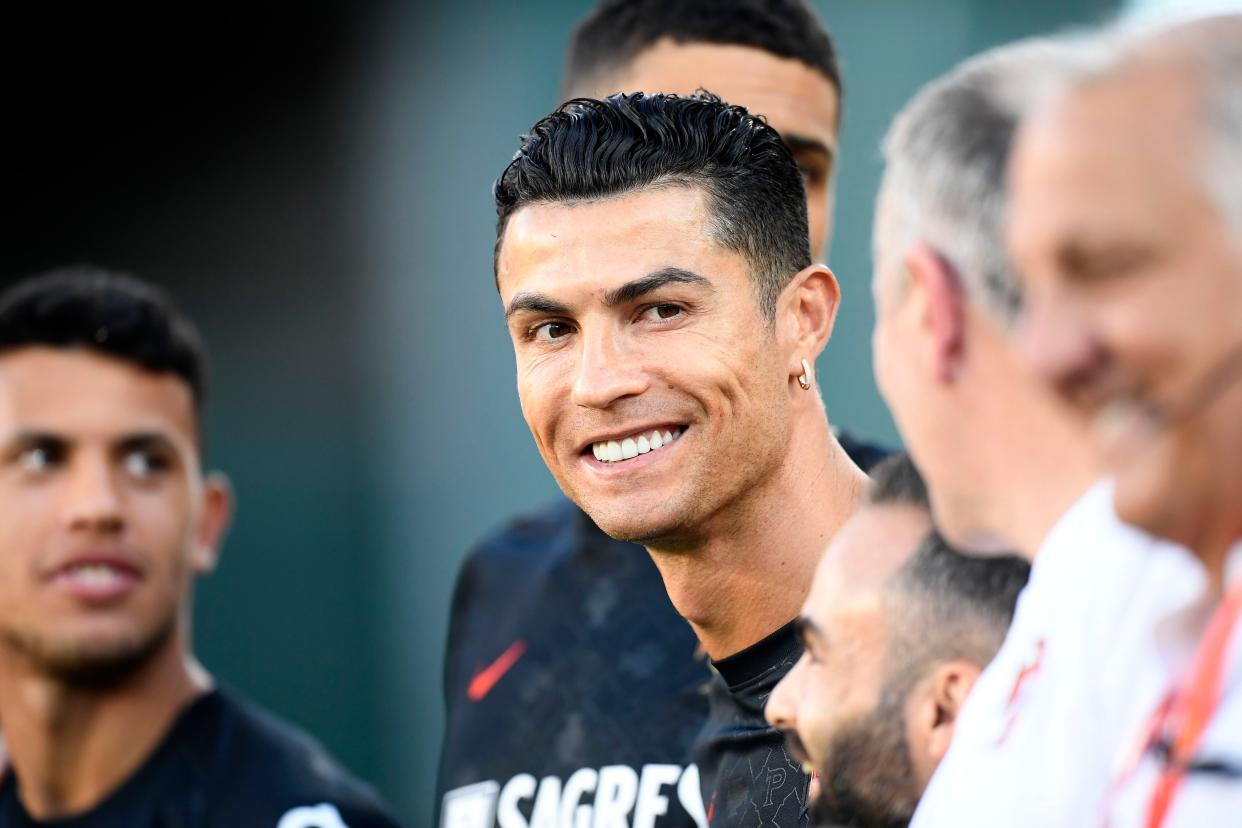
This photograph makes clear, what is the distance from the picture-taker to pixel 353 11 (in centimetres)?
653

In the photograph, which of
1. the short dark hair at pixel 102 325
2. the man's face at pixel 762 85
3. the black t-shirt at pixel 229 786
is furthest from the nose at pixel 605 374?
the short dark hair at pixel 102 325

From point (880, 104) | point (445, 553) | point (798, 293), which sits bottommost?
point (445, 553)

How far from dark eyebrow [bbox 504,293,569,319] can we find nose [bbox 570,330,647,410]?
0.05m

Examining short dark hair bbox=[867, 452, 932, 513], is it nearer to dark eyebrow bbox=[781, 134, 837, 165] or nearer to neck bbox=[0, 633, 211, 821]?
dark eyebrow bbox=[781, 134, 837, 165]

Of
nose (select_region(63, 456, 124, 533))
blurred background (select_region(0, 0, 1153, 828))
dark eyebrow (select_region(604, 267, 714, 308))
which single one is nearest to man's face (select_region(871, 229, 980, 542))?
dark eyebrow (select_region(604, 267, 714, 308))

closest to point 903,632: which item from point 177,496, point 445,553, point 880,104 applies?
point 177,496

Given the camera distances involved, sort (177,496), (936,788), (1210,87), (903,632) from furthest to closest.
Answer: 1. (177,496)
2. (903,632)
3. (936,788)
4. (1210,87)

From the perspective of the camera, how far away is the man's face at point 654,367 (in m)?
1.84

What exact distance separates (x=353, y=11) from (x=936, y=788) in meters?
5.85

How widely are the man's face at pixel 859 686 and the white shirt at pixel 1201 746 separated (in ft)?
1.29

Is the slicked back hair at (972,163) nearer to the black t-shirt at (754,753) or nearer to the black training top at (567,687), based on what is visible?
the black t-shirt at (754,753)

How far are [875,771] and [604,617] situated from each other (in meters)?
1.48

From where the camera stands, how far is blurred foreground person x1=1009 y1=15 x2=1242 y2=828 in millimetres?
880

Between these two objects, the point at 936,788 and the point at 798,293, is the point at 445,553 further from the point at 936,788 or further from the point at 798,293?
the point at 936,788
